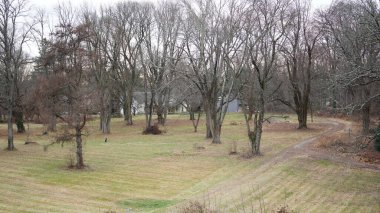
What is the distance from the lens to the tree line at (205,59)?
22047 mm

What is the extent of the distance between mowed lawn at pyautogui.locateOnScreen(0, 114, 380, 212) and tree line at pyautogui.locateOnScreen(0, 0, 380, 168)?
251cm

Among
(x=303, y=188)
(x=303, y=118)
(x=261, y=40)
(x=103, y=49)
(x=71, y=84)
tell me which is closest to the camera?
(x=303, y=188)

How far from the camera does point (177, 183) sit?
19.1 metres

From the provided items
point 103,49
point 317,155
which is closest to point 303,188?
point 317,155

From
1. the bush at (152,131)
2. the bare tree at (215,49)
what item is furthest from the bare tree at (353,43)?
the bush at (152,131)

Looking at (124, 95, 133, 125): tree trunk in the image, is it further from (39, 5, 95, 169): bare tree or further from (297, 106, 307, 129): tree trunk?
(39, 5, 95, 169): bare tree

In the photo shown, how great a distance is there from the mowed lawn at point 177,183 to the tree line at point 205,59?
251cm

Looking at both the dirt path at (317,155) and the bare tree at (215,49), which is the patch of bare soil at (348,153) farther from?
the bare tree at (215,49)

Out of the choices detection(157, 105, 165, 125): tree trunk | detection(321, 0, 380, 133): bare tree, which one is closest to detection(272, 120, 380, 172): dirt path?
detection(321, 0, 380, 133): bare tree

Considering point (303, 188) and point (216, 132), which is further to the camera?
point (216, 132)

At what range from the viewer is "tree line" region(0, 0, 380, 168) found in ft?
72.3

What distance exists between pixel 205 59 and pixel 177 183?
61.8 feet

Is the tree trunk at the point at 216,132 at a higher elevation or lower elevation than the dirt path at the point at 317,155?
higher

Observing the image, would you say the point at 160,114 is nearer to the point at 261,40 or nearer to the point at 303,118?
the point at 303,118
